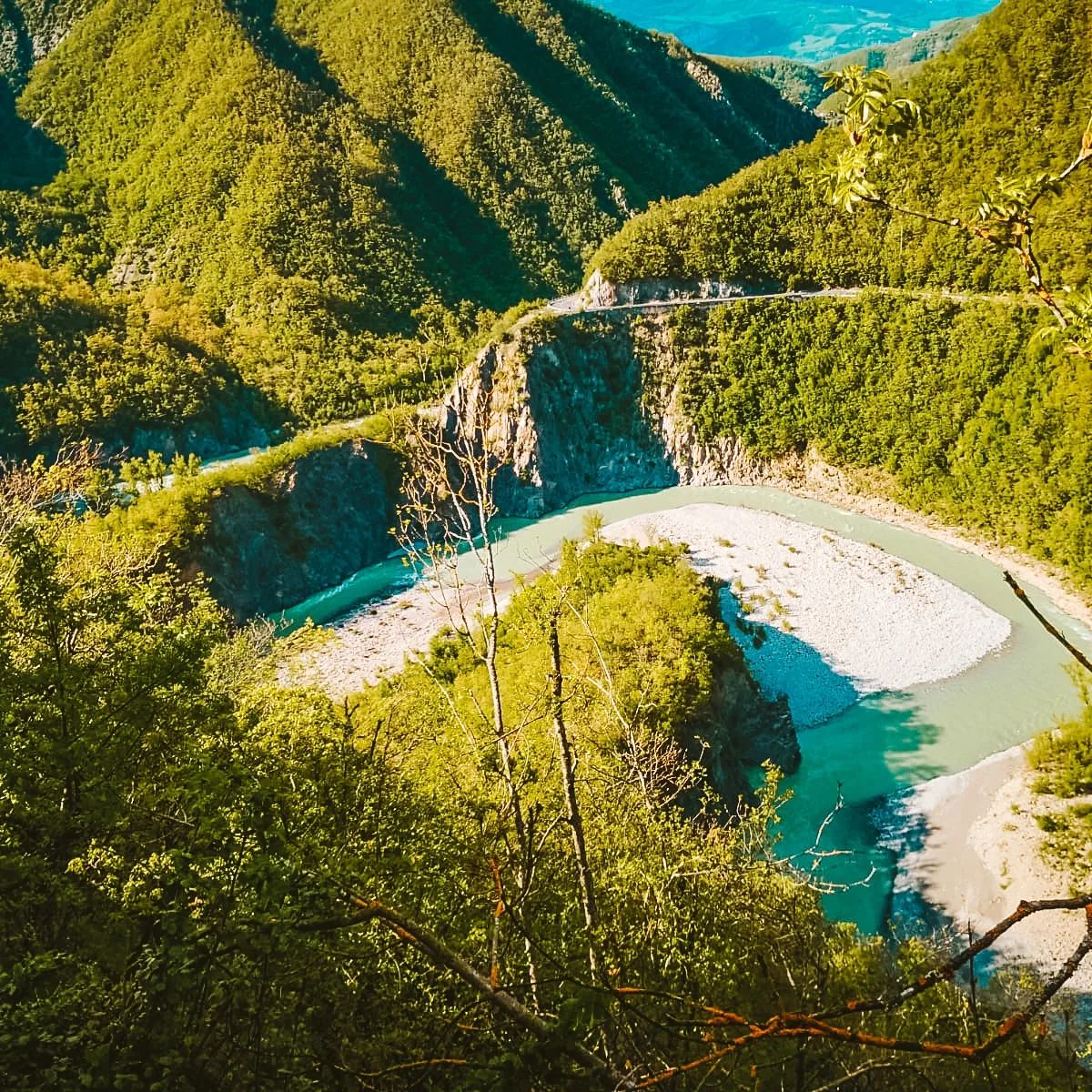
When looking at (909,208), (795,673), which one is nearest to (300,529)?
(795,673)

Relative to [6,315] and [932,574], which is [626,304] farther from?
Answer: [6,315]

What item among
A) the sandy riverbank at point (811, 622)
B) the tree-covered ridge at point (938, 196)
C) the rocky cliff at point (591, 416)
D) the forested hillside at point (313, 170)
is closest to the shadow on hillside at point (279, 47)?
the forested hillside at point (313, 170)

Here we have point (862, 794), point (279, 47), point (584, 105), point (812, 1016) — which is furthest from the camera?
point (584, 105)

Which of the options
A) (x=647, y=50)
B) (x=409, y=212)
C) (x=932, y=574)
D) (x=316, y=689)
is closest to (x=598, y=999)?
(x=316, y=689)

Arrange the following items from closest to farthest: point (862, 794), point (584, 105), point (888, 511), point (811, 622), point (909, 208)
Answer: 1. point (909, 208)
2. point (862, 794)
3. point (811, 622)
4. point (888, 511)
5. point (584, 105)

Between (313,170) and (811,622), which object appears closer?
(811,622)

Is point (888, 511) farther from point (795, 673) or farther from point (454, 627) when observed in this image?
point (454, 627)
